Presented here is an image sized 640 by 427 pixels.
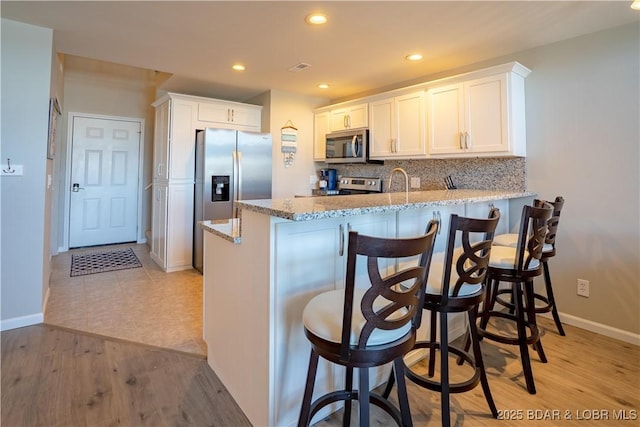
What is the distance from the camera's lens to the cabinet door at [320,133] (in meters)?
4.65

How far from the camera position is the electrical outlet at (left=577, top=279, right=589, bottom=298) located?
2684mm

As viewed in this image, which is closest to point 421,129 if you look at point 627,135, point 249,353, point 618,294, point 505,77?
point 505,77

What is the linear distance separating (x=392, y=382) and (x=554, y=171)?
2.35 metres

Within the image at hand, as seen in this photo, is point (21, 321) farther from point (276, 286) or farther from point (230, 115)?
point (230, 115)

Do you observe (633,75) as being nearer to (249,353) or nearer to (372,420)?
(372,420)

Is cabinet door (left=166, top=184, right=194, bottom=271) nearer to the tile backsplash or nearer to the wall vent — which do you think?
the wall vent

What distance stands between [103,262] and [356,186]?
11.7 ft

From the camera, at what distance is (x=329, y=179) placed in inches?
190

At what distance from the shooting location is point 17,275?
99.0 inches

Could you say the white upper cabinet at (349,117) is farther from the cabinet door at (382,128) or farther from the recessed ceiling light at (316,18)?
the recessed ceiling light at (316,18)

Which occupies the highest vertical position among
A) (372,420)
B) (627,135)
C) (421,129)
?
(421,129)

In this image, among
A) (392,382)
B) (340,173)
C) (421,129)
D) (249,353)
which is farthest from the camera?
(340,173)

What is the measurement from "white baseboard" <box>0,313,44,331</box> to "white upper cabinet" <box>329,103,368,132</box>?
367cm

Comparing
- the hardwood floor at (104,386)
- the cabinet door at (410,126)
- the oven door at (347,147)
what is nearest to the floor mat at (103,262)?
the hardwood floor at (104,386)
